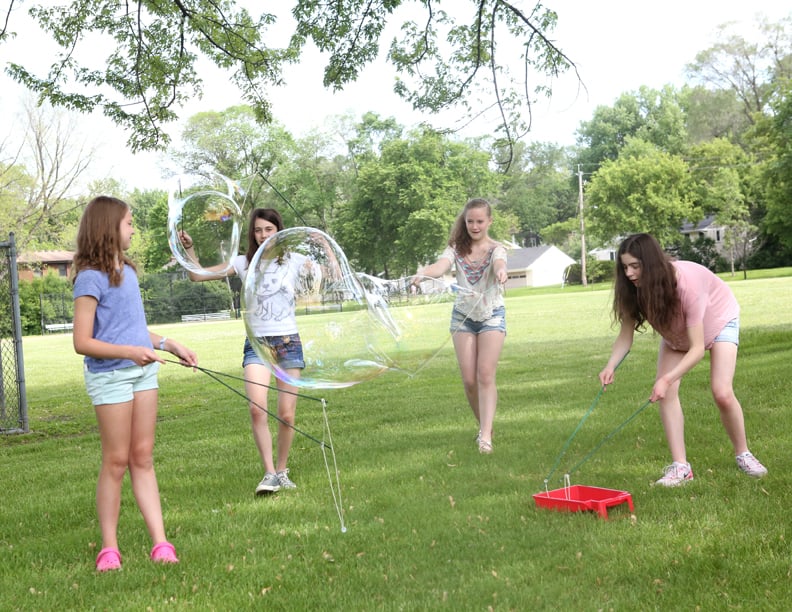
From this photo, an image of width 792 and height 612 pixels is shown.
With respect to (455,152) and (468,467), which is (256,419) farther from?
(455,152)

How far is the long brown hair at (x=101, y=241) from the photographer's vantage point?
4.31 m

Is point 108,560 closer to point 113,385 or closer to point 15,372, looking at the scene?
point 113,385

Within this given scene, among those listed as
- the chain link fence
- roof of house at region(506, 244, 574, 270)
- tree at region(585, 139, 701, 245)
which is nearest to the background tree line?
tree at region(585, 139, 701, 245)

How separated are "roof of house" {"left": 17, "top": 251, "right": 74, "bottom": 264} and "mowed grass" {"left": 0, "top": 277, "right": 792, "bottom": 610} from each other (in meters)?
43.7

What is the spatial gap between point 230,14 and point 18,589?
10.3 meters

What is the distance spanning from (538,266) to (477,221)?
8128 cm

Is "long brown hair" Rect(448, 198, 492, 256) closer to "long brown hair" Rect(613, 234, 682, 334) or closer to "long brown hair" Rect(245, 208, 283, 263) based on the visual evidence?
"long brown hair" Rect(245, 208, 283, 263)

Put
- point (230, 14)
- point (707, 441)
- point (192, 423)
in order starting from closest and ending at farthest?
point (707, 441) → point (192, 423) → point (230, 14)

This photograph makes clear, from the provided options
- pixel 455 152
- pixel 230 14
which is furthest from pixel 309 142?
pixel 230 14

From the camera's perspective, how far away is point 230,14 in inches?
510

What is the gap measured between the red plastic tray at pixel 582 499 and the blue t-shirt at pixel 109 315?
237 cm

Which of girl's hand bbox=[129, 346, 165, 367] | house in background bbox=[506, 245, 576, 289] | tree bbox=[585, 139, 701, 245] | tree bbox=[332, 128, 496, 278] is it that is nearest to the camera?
girl's hand bbox=[129, 346, 165, 367]

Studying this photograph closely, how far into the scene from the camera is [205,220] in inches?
252

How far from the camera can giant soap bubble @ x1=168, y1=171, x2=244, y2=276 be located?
240 inches
